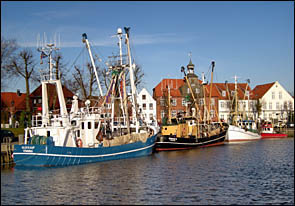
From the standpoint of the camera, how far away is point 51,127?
33281mm

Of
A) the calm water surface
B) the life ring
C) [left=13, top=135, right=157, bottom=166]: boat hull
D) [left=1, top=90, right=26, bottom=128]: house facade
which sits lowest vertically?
the calm water surface

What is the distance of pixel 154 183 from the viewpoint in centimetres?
2530

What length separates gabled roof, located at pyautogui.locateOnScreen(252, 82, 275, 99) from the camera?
320ft

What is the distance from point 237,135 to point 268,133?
11.2 metres

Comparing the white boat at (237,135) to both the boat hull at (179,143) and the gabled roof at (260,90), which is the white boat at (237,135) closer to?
the boat hull at (179,143)

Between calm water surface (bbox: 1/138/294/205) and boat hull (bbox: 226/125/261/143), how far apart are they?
30701 millimetres

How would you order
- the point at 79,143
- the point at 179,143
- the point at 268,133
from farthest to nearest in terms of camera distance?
the point at 268,133 → the point at 179,143 → the point at 79,143

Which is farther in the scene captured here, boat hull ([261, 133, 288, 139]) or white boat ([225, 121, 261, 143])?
boat hull ([261, 133, 288, 139])

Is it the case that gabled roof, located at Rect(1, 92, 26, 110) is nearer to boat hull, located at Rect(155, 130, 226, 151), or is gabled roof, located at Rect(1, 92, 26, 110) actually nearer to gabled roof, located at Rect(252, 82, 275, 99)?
boat hull, located at Rect(155, 130, 226, 151)

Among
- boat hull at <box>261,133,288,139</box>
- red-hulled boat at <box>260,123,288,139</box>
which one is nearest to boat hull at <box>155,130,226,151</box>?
boat hull at <box>261,133,288,139</box>

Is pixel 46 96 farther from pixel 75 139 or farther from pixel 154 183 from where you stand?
pixel 154 183

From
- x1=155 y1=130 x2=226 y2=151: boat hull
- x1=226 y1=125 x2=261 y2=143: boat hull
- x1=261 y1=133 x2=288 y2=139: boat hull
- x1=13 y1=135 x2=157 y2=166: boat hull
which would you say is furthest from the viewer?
x1=261 y1=133 x2=288 y2=139: boat hull

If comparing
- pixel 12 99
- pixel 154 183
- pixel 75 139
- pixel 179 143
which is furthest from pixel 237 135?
pixel 12 99

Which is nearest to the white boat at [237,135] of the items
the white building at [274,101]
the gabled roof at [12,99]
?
the white building at [274,101]
